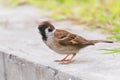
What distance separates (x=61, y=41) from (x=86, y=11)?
3.06m

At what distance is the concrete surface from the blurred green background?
224mm

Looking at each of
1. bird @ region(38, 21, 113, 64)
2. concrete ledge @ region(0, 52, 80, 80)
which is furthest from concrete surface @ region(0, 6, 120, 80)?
bird @ region(38, 21, 113, 64)

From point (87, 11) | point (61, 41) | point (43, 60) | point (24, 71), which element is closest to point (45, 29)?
point (61, 41)

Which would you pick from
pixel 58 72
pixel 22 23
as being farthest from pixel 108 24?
pixel 58 72

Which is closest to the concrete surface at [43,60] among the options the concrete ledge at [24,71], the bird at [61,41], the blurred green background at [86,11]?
the concrete ledge at [24,71]

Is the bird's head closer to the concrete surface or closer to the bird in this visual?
the bird

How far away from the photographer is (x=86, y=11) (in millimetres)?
8625

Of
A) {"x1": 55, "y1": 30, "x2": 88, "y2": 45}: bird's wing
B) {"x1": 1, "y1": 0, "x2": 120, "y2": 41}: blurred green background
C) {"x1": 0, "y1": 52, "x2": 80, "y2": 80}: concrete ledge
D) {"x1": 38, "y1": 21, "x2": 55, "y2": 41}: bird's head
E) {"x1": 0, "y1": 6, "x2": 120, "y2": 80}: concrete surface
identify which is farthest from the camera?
{"x1": 1, "y1": 0, "x2": 120, "y2": 41}: blurred green background

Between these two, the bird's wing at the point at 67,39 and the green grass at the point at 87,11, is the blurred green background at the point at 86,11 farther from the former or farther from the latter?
the bird's wing at the point at 67,39

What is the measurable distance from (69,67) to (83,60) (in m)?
0.36

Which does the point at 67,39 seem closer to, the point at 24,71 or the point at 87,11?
the point at 24,71

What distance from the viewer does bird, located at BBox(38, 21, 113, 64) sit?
552 centimetres

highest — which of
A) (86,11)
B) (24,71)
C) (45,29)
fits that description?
(45,29)

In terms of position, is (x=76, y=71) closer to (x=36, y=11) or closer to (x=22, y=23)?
(x=22, y=23)
